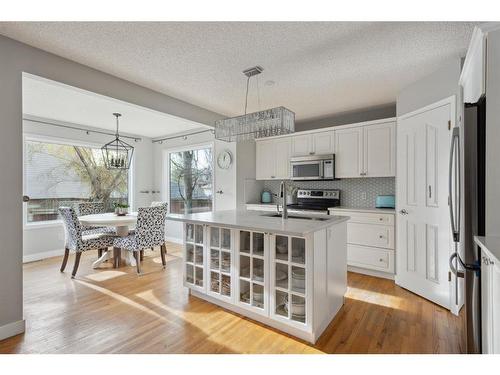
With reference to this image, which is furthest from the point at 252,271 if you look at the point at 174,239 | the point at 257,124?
the point at 174,239

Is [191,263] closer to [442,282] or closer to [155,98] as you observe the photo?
[155,98]

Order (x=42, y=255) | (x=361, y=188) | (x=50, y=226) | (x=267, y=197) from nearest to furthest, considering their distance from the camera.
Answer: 1. (x=361, y=188)
2. (x=42, y=255)
3. (x=50, y=226)
4. (x=267, y=197)

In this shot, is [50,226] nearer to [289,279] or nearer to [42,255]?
[42,255]

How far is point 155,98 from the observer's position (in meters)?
3.24

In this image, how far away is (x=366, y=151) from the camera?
12.0ft

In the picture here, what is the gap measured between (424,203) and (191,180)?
4.05m

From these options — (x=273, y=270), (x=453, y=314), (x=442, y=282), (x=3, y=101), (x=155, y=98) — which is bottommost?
(x=453, y=314)

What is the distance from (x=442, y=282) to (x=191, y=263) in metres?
2.50

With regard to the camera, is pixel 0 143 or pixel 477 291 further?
pixel 0 143

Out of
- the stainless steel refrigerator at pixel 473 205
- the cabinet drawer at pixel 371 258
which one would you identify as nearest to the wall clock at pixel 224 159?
Result: the cabinet drawer at pixel 371 258

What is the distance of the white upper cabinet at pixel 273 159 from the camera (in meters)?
4.48

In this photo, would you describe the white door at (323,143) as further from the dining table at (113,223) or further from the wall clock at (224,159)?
the dining table at (113,223)

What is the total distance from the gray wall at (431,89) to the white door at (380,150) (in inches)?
14.2
